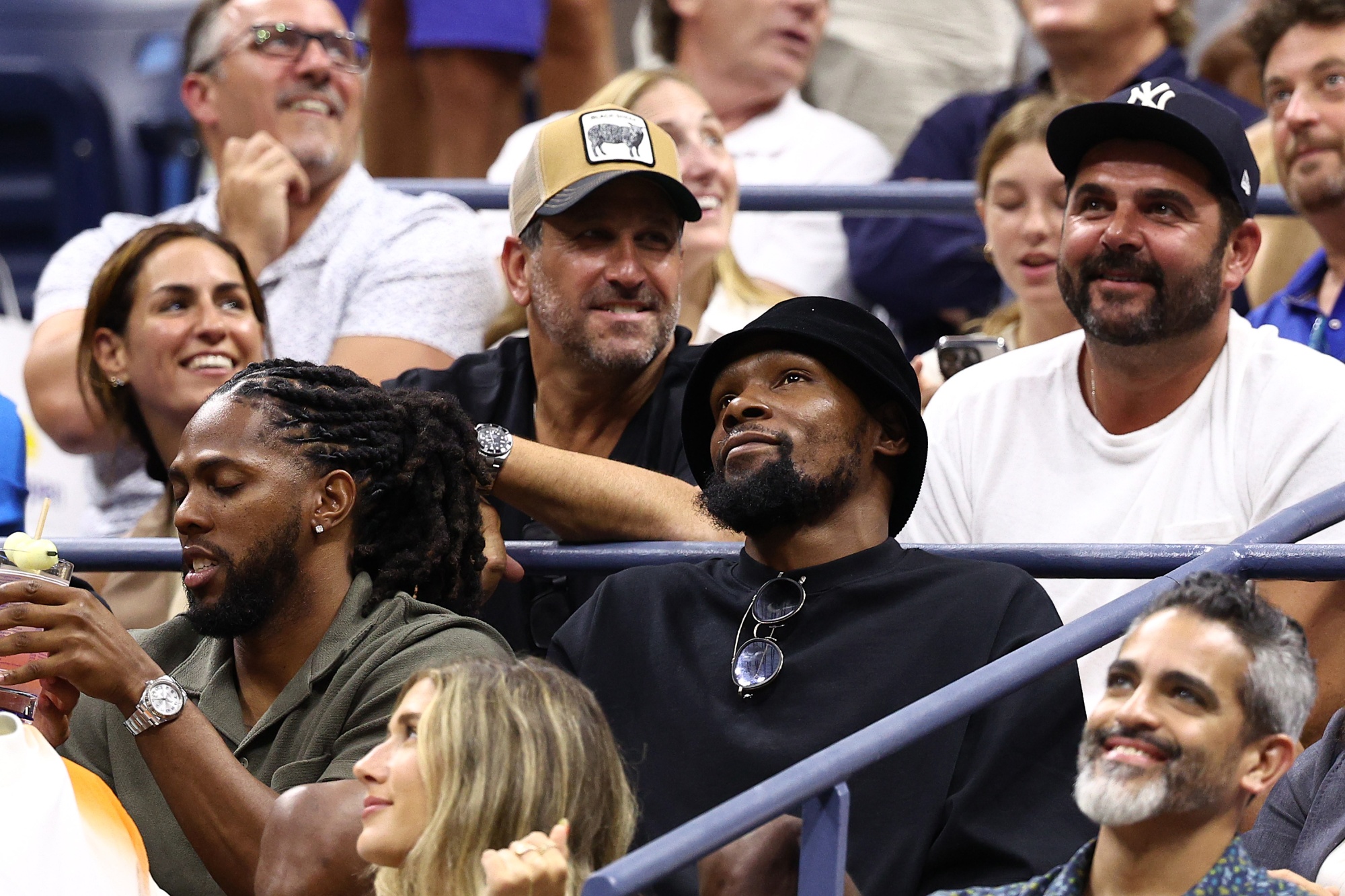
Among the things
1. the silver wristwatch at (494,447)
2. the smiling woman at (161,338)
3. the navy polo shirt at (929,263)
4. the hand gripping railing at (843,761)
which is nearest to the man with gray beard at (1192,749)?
the hand gripping railing at (843,761)

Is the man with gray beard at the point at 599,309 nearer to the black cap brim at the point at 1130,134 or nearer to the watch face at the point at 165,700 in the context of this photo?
the black cap brim at the point at 1130,134

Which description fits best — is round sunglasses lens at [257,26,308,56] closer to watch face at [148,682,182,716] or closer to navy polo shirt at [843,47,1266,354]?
navy polo shirt at [843,47,1266,354]


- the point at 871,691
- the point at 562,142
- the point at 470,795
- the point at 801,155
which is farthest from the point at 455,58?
the point at 470,795

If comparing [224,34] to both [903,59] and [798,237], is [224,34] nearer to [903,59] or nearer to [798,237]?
[798,237]

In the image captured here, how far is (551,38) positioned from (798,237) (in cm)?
108

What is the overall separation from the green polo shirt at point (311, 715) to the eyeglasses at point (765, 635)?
351mm

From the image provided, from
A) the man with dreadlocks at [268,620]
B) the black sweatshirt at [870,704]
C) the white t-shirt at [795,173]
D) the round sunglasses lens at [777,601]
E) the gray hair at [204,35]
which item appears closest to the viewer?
the black sweatshirt at [870,704]

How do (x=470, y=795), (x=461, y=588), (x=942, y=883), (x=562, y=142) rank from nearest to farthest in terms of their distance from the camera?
(x=470, y=795), (x=942, y=883), (x=461, y=588), (x=562, y=142)

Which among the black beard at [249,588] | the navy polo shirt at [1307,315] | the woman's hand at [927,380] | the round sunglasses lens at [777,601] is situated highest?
the navy polo shirt at [1307,315]

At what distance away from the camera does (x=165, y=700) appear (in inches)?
116

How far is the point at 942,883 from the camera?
2.72 meters

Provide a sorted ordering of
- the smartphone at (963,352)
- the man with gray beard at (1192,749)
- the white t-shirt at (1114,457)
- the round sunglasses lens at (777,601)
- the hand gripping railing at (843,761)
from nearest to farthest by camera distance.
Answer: the hand gripping railing at (843,761), the man with gray beard at (1192,749), the round sunglasses lens at (777,601), the white t-shirt at (1114,457), the smartphone at (963,352)

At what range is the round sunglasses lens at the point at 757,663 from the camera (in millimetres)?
2947

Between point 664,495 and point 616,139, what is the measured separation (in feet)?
2.54
